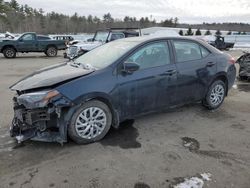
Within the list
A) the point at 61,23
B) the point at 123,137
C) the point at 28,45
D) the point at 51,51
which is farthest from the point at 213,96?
the point at 61,23

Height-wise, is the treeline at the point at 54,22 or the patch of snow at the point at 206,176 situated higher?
the treeline at the point at 54,22

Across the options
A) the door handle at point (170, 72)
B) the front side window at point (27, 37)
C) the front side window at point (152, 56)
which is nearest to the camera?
the front side window at point (152, 56)

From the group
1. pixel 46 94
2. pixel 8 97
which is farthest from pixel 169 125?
pixel 8 97

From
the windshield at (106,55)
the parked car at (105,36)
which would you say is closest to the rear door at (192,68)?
the windshield at (106,55)

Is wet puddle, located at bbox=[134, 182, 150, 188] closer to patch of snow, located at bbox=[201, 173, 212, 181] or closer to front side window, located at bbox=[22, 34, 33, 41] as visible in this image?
patch of snow, located at bbox=[201, 173, 212, 181]

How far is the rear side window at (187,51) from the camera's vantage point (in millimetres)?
4770

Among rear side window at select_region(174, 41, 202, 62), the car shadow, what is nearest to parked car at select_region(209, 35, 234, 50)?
rear side window at select_region(174, 41, 202, 62)

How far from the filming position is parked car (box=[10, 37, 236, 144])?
3635 millimetres

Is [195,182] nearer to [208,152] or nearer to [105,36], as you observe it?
[208,152]

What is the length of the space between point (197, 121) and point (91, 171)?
2550 millimetres

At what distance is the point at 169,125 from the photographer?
4.71 m

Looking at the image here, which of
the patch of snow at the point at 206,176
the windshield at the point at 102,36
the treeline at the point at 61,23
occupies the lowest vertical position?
the patch of snow at the point at 206,176

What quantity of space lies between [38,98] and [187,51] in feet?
9.49

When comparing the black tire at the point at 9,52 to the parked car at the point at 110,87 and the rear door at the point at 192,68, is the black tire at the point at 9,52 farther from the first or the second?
the rear door at the point at 192,68
